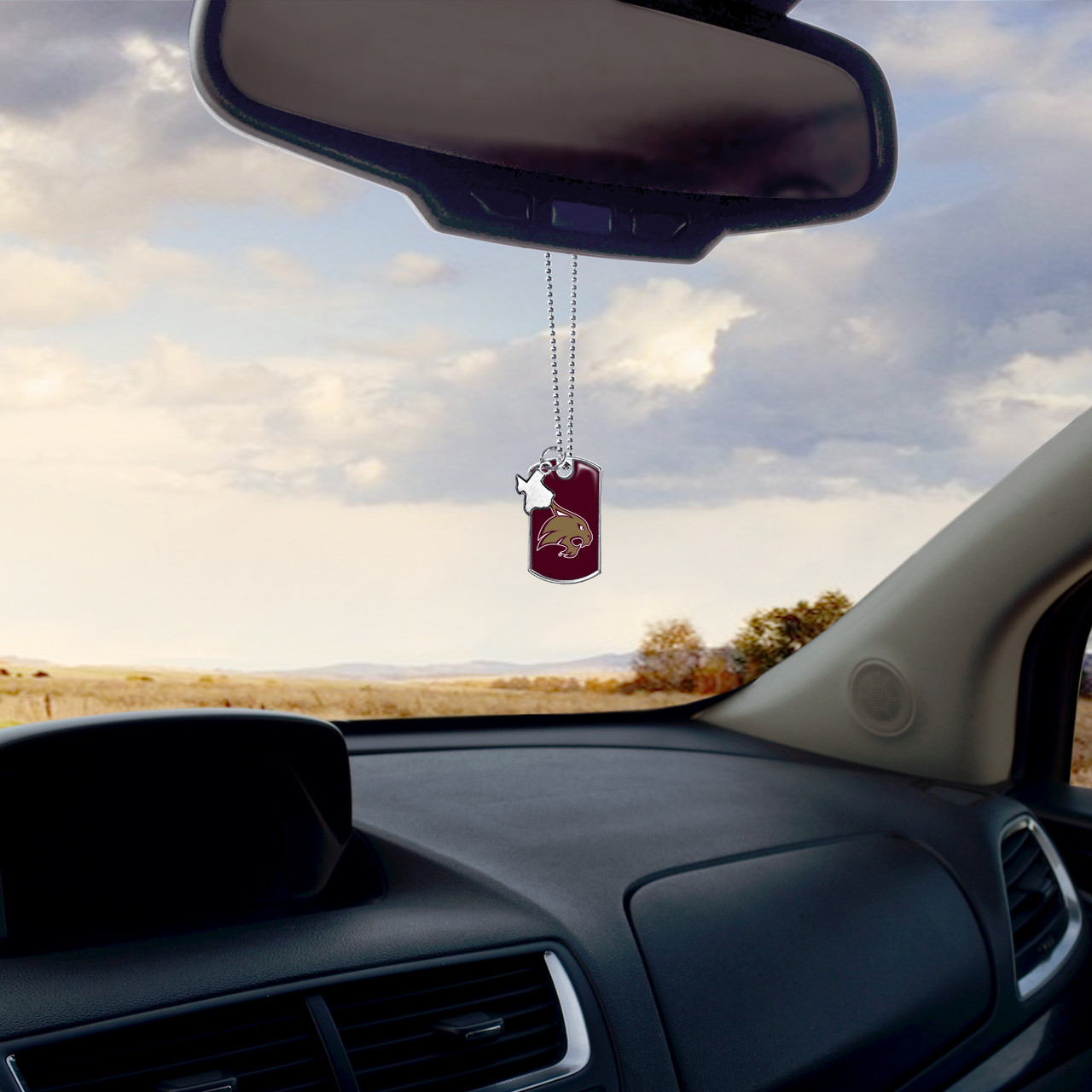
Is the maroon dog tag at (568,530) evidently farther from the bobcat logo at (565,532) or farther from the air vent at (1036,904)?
the air vent at (1036,904)

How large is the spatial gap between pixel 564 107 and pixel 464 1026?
1.51 meters

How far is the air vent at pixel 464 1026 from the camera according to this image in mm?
1410

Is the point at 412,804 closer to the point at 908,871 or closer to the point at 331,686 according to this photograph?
the point at 331,686

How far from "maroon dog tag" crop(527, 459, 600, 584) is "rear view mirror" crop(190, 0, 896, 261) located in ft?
2.97

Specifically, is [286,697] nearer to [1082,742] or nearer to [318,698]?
[318,698]

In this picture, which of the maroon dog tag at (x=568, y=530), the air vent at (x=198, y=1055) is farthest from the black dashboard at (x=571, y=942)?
the maroon dog tag at (x=568, y=530)

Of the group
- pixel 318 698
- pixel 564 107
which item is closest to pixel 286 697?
pixel 318 698

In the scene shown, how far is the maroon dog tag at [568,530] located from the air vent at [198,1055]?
1.69m

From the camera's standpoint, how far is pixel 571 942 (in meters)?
1.67

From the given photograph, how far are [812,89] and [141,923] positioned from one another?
1.87 m

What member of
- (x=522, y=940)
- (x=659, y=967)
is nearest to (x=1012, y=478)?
(x=659, y=967)

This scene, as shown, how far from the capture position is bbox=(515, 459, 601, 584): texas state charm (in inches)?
115

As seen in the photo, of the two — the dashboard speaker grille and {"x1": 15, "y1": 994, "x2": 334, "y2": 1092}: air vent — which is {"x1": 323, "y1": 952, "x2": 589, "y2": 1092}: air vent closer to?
{"x1": 15, "y1": 994, "x2": 334, "y2": 1092}: air vent

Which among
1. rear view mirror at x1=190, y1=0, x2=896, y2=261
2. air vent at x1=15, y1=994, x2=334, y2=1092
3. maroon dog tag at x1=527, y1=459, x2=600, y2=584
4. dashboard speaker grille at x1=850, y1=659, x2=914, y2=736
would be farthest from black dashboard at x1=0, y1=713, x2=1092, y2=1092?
rear view mirror at x1=190, y1=0, x2=896, y2=261
